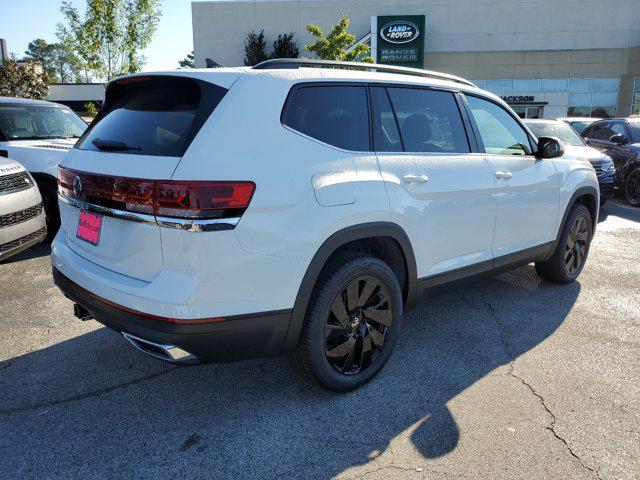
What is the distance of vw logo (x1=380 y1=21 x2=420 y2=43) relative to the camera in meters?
29.4

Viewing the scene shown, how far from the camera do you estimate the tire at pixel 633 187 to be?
31.7 feet

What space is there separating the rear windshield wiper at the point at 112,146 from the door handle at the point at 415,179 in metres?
1.51

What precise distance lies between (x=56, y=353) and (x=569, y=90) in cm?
3418

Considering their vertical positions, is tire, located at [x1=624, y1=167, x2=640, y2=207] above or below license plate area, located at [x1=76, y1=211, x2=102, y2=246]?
below

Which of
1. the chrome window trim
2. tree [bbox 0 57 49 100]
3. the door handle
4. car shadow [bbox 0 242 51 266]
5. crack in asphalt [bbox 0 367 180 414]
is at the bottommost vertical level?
car shadow [bbox 0 242 51 266]

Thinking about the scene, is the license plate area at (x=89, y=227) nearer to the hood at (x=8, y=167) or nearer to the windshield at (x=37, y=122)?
the hood at (x=8, y=167)

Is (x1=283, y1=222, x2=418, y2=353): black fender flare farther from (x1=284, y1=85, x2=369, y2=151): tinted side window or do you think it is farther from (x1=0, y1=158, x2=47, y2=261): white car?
(x1=0, y1=158, x2=47, y2=261): white car

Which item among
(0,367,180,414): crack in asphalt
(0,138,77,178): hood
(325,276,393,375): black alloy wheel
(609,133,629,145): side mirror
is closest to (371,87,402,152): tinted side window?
(325,276,393,375): black alloy wheel

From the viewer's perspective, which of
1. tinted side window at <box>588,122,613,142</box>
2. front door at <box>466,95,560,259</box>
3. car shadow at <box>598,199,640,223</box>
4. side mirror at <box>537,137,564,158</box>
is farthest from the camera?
tinted side window at <box>588,122,613,142</box>

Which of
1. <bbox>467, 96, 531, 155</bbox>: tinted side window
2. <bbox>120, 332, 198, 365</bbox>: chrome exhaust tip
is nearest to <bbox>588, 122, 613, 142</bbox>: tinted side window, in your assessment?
<bbox>467, 96, 531, 155</bbox>: tinted side window

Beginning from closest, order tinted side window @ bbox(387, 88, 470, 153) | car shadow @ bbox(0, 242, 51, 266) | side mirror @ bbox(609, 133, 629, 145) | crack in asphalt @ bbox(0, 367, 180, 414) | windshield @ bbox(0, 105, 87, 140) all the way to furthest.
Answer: crack in asphalt @ bbox(0, 367, 180, 414) → tinted side window @ bbox(387, 88, 470, 153) → car shadow @ bbox(0, 242, 51, 266) → windshield @ bbox(0, 105, 87, 140) → side mirror @ bbox(609, 133, 629, 145)

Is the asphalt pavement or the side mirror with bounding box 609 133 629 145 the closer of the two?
the asphalt pavement

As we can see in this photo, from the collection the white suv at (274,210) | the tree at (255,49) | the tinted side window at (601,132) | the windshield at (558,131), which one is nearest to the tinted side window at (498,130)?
the white suv at (274,210)

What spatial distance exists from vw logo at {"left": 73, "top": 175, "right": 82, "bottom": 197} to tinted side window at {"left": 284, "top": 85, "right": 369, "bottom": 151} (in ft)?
3.80
